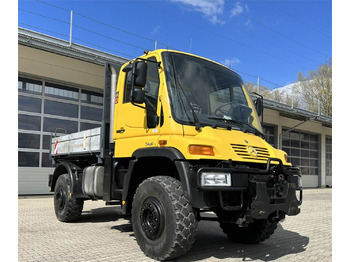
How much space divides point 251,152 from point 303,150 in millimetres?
22360

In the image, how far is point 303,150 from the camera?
2492cm

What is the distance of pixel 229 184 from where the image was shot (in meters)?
3.89

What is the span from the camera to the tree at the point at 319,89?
1169 inches

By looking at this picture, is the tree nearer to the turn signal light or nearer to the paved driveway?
the paved driveway

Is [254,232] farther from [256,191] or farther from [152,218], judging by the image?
[152,218]

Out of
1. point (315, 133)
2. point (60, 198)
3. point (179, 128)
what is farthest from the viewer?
point (315, 133)

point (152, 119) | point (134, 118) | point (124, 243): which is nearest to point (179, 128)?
point (152, 119)

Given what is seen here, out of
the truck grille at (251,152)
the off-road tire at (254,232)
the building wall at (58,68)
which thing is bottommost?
the off-road tire at (254,232)

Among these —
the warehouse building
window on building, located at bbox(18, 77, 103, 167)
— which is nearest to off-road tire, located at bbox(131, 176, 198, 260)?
the warehouse building

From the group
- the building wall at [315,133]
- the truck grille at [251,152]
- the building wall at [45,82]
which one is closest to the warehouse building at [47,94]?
the building wall at [45,82]

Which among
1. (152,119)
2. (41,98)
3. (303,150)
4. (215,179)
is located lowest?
(215,179)

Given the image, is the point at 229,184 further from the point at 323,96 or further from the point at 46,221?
the point at 323,96

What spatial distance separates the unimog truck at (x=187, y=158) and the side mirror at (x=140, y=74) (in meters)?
0.01

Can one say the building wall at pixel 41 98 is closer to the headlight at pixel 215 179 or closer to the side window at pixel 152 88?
the side window at pixel 152 88
